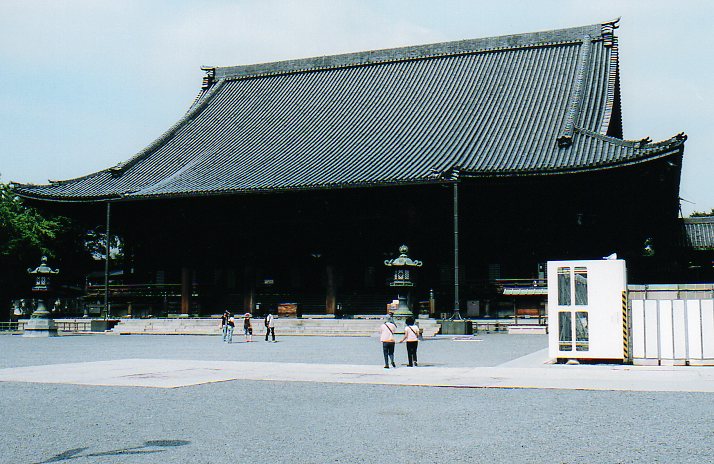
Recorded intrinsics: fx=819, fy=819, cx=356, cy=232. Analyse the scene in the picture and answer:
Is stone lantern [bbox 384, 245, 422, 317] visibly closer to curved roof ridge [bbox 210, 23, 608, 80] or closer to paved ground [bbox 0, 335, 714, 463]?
paved ground [bbox 0, 335, 714, 463]

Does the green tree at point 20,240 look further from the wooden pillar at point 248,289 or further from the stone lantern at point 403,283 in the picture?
the stone lantern at point 403,283

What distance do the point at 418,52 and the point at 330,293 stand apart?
664 inches

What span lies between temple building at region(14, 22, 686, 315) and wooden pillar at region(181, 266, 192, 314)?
0.22 ft

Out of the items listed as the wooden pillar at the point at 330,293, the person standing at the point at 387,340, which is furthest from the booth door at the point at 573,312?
the wooden pillar at the point at 330,293

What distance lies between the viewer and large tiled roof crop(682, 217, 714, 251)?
4297cm

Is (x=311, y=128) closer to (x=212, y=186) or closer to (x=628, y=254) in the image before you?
(x=212, y=186)

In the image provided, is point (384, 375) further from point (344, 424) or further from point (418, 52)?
point (418, 52)

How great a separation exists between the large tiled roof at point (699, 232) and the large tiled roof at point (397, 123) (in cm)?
637

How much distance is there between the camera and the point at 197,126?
47188 mm

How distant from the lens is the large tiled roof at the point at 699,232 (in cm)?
4297

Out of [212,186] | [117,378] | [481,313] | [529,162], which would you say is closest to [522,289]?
[481,313]

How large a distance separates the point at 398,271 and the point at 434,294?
279 inches

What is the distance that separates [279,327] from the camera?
113ft

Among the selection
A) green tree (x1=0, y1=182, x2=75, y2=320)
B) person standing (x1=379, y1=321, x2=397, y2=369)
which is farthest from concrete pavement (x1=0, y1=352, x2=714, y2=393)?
green tree (x1=0, y1=182, x2=75, y2=320)
